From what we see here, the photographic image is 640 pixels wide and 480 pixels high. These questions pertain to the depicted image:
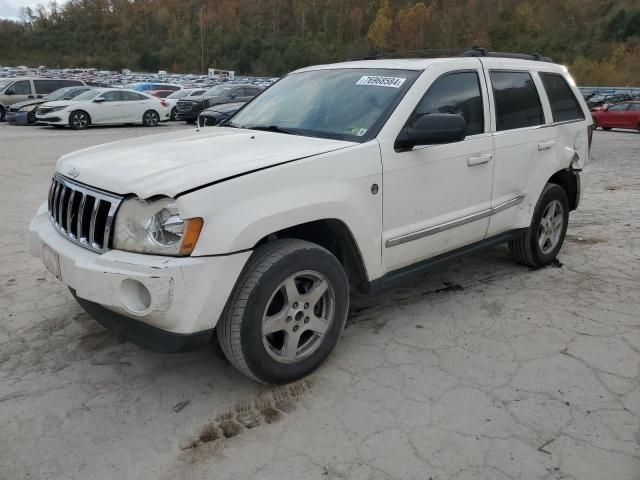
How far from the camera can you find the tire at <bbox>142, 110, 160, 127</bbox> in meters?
19.4

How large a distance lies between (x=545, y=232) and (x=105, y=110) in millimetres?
16745

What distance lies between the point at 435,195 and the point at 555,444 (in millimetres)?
1612

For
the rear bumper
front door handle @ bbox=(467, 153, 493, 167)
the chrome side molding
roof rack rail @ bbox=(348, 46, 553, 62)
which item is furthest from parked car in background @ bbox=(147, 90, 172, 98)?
front door handle @ bbox=(467, 153, 493, 167)

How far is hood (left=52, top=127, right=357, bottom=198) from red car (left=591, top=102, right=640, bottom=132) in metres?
22.6

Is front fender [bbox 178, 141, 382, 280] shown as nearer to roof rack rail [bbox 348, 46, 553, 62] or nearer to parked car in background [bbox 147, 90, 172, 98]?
roof rack rail [bbox 348, 46, 553, 62]

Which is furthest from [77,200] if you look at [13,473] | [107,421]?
[13,473]

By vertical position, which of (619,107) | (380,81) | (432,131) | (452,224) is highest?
(380,81)

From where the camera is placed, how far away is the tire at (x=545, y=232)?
4582mm

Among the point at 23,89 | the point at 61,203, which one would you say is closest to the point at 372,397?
the point at 61,203

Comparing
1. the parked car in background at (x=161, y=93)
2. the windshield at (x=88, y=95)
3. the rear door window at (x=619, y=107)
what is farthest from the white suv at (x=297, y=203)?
the parked car in background at (x=161, y=93)

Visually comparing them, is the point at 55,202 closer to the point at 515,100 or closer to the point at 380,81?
the point at 380,81

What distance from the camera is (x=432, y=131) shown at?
125 inches

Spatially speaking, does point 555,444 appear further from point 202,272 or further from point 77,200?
point 77,200

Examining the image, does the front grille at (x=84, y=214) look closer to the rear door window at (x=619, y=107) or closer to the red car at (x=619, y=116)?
the red car at (x=619, y=116)
